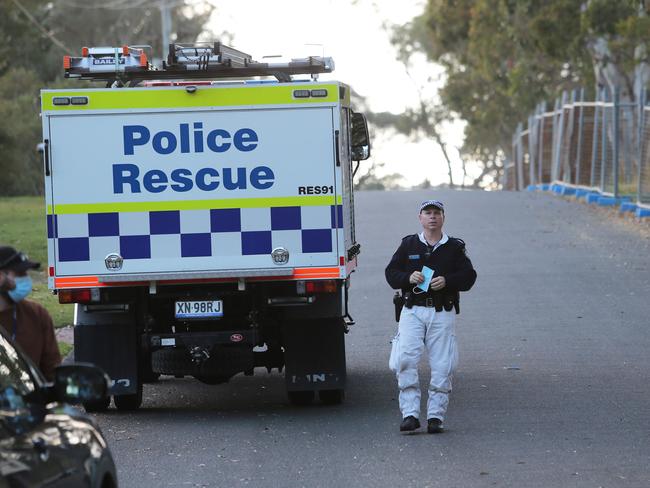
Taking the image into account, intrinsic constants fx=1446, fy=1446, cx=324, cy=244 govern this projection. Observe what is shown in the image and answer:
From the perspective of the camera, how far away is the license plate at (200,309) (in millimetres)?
11578

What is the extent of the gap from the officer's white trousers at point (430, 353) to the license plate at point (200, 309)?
169 cm

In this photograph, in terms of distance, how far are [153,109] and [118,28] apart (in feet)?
190

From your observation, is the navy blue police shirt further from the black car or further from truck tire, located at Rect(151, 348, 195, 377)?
the black car

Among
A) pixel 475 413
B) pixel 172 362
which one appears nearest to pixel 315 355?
pixel 172 362

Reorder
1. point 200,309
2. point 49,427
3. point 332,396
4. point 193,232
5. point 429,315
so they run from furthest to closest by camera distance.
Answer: point 332,396 → point 200,309 → point 193,232 → point 429,315 → point 49,427

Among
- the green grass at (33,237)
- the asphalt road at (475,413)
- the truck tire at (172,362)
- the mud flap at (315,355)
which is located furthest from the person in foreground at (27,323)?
the green grass at (33,237)

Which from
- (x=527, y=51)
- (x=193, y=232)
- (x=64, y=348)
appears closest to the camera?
(x=193, y=232)

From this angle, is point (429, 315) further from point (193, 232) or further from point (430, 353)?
point (193, 232)

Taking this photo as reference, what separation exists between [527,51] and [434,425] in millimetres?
35820

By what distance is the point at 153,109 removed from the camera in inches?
450

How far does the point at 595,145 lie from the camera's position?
2941cm

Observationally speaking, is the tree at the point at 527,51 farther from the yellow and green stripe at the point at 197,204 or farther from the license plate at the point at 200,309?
the license plate at the point at 200,309

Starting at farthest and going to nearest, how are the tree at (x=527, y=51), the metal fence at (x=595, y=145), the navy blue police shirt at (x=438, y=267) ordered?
the tree at (x=527, y=51)
the metal fence at (x=595, y=145)
the navy blue police shirt at (x=438, y=267)

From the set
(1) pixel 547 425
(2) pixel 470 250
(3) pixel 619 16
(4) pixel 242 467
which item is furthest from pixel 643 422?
(3) pixel 619 16
